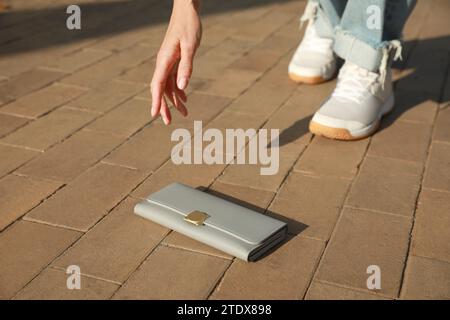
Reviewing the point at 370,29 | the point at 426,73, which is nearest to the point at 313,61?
the point at 370,29

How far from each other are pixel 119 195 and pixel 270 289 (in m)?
0.69

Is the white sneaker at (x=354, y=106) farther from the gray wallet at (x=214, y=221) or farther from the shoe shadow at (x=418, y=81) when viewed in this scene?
the gray wallet at (x=214, y=221)

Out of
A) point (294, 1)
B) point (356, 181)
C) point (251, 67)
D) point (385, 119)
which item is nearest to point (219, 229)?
point (356, 181)

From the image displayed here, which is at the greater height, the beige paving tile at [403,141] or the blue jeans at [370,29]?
the blue jeans at [370,29]

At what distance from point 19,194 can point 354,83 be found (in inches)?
58.5

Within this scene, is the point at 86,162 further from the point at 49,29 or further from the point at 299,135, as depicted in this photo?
the point at 49,29

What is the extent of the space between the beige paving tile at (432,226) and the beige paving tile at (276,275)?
1.03 ft

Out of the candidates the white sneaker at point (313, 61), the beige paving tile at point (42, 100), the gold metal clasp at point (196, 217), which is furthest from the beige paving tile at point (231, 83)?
the gold metal clasp at point (196, 217)

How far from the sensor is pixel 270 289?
1.63 metres

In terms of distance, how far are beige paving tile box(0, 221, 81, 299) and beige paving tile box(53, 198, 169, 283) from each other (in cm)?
5

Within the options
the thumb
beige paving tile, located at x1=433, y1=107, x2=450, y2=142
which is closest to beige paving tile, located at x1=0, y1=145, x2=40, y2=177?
the thumb

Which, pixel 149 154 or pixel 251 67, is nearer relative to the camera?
pixel 149 154

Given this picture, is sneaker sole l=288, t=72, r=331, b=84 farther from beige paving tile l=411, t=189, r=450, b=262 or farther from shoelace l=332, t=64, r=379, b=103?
beige paving tile l=411, t=189, r=450, b=262

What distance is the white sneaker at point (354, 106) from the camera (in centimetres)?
251
